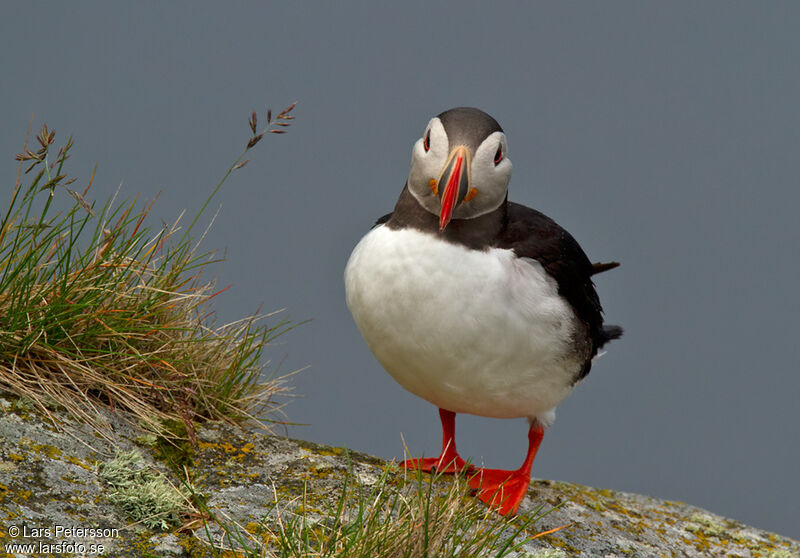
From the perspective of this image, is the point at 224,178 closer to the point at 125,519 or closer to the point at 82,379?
the point at 82,379

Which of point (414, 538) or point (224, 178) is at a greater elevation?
point (224, 178)

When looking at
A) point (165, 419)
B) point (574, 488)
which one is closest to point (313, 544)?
point (165, 419)

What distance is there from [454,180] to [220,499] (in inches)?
73.7

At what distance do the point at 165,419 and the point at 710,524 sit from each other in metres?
3.66

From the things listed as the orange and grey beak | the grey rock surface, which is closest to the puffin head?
the orange and grey beak

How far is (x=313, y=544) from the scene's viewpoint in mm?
3861

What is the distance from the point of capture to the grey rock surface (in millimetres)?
3666

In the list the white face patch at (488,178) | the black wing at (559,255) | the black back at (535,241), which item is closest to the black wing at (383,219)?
the black back at (535,241)

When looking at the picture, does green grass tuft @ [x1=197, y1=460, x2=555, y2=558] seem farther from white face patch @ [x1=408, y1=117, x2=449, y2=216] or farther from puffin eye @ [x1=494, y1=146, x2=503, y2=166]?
puffin eye @ [x1=494, y1=146, x2=503, y2=166]

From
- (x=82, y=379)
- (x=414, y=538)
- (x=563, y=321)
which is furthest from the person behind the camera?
(x=563, y=321)

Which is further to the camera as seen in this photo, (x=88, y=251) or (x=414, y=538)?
(x=88, y=251)

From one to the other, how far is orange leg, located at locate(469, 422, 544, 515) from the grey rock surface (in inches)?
8.2

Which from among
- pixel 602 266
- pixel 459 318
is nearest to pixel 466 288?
pixel 459 318

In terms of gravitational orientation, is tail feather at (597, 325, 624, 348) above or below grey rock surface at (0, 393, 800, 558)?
above
